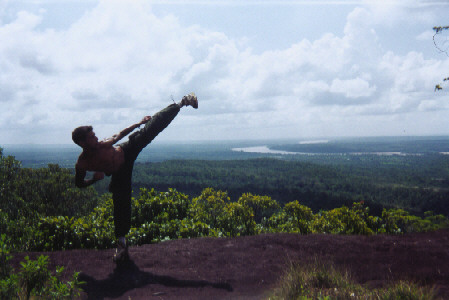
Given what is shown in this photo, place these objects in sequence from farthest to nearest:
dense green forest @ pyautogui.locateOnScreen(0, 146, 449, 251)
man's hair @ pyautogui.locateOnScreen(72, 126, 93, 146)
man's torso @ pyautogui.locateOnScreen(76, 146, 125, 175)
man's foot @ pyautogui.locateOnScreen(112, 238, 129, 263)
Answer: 1. dense green forest @ pyautogui.locateOnScreen(0, 146, 449, 251)
2. man's foot @ pyautogui.locateOnScreen(112, 238, 129, 263)
3. man's torso @ pyautogui.locateOnScreen(76, 146, 125, 175)
4. man's hair @ pyautogui.locateOnScreen(72, 126, 93, 146)

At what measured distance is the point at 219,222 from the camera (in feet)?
A: 31.4

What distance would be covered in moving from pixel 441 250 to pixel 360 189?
113 m

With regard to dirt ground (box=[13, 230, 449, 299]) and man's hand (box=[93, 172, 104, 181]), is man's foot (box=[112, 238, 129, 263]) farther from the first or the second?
man's hand (box=[93, 172, 104, 181])

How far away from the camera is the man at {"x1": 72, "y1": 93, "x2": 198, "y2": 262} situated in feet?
16.0

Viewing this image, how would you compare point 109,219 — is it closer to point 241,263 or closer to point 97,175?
point 97,175

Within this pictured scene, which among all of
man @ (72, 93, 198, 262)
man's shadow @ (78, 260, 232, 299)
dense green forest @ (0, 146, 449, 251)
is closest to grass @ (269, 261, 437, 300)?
man's shadow @ (78, 260, 232, 299)

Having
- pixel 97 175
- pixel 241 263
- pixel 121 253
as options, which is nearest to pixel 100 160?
pixel 97 175

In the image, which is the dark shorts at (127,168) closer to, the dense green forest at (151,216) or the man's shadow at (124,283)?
the man's shadow at (124,283)

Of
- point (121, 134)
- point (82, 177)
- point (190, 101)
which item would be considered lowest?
point (82, 177)

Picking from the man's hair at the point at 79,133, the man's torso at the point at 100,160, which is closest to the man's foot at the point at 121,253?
the man's torso at the point at 100,160

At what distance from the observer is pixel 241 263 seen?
17.3 feet

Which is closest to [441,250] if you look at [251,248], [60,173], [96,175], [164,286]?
[251,248]

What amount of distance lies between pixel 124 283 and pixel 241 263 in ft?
6.35

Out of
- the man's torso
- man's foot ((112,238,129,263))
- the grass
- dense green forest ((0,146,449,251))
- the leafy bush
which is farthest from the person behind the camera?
dense green forest ((0,146,449,251))
